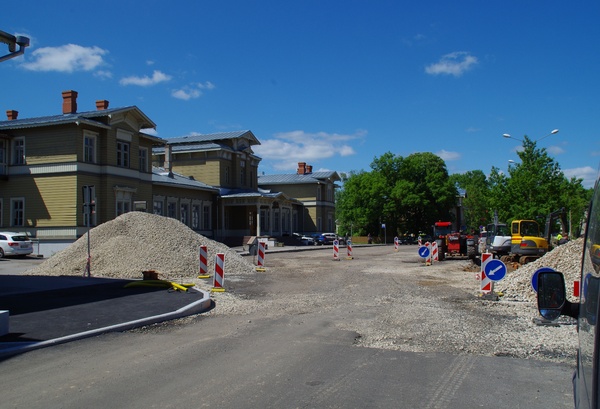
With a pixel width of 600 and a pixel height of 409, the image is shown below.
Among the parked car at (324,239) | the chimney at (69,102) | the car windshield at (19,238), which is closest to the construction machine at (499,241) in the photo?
the car windshield at (19,238)

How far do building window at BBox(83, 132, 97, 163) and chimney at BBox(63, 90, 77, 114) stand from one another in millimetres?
3986

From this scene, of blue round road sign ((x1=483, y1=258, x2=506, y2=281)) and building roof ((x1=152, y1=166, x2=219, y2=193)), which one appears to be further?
building roof ((x1=152, y1=166, x2=219, y2=193))

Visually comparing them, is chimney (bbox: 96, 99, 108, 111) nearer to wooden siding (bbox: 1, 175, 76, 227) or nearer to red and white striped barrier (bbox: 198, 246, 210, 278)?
wooden siding (bbox: 1, 175, 76, 227)

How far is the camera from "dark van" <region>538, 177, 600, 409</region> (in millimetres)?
2306

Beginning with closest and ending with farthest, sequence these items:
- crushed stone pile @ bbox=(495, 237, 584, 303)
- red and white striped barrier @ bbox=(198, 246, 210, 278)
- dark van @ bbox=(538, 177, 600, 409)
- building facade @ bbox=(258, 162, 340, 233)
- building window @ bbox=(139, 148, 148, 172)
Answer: dark van @ bbox=(538, 177, 600, 409) < crushed stone pile @ bbox=(495, 237, 584, 303) < red and white striped barrier @ bbox=(198, 246, 210, 278) < building window @ bbox=(139, 148, 148, 172) < building facade @ bbox=(258, 162, 340, 233)

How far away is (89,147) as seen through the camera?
111 feet

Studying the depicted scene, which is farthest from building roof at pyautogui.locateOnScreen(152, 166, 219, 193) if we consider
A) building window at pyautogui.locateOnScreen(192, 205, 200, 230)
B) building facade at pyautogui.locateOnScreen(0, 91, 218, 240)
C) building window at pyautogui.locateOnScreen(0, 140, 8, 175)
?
building window at pyautogui.locateOnScreen(0, 140, 8, 175)

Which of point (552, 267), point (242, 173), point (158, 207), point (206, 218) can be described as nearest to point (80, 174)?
point (158, 207)

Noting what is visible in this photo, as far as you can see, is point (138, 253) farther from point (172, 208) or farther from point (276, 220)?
point (276, 220)

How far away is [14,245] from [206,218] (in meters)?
22.5

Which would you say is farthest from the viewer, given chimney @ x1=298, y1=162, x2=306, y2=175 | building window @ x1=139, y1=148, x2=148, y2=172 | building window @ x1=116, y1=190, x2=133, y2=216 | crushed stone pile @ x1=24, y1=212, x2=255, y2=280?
chimney @ x1=298, y1=162, x2=306, y2=175

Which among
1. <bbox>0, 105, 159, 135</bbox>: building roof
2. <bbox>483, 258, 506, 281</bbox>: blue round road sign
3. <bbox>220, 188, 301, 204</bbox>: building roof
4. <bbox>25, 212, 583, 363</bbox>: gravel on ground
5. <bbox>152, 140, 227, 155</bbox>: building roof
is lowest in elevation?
<bbox>25, 212, 583, 363</bbox>: gravel on ground

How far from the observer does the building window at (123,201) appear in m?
35.7

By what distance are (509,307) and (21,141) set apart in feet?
106
